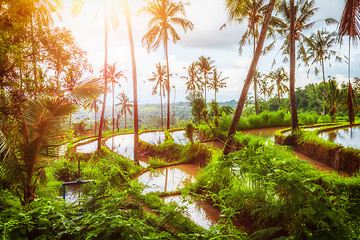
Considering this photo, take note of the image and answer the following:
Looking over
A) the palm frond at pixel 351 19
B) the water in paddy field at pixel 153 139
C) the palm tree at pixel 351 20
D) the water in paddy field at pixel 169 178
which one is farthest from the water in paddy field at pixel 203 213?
the water in paddy field at pixel 153 139

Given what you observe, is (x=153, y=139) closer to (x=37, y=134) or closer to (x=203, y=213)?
(x=203, y=213)

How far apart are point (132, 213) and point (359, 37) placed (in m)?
5.03

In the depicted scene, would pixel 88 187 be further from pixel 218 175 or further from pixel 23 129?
pixel 218 175

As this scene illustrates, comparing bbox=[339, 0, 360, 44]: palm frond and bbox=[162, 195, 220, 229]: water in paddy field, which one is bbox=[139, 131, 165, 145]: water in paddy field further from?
bbox=[339, 0, 360, 44]: palm frond

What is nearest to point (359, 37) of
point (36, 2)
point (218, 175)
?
point (218, 175)

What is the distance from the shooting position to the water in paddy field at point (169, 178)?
22.4ft

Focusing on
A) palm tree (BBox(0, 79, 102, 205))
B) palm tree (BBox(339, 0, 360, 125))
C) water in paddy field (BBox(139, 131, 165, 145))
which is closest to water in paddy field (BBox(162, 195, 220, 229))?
palm tree (BBox(0, 79, 102, 205))

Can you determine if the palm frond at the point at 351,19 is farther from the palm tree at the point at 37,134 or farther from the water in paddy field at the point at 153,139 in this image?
the water in paddy field at the point at 153,139

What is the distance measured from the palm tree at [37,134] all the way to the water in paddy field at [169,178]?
3.30 m

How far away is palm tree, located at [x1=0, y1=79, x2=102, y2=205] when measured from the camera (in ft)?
11.4

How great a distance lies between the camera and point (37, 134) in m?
3.69

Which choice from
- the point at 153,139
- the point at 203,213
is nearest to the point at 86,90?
the point at 203,213

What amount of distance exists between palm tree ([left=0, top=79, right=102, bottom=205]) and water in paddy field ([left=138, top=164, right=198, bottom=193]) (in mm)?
3300

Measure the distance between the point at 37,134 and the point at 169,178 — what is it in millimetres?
5103
